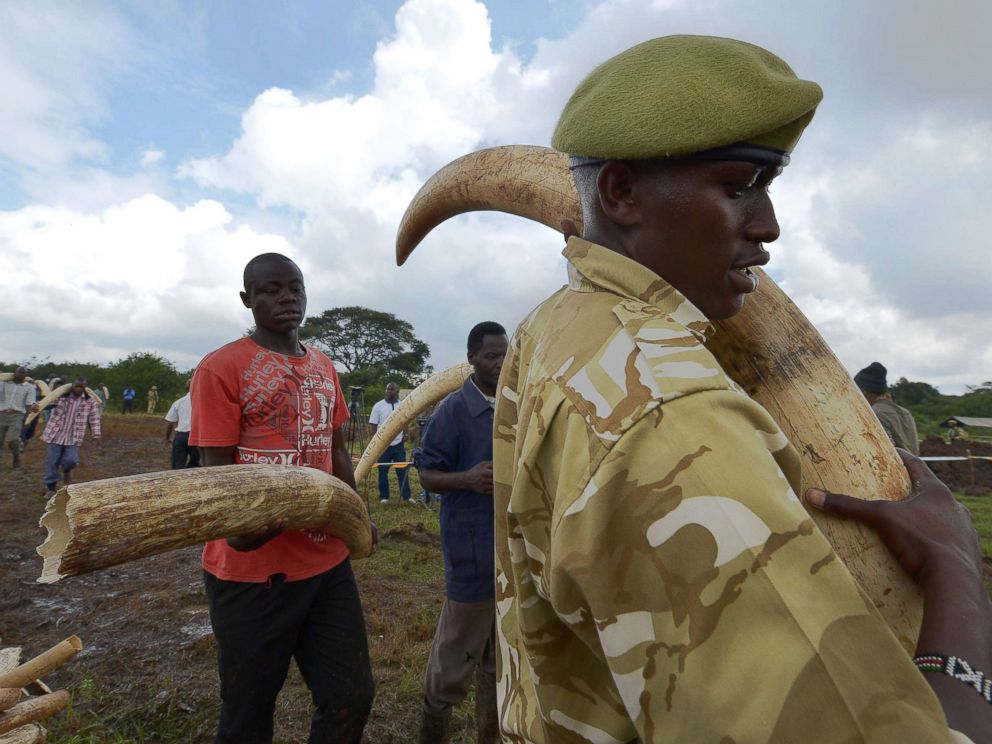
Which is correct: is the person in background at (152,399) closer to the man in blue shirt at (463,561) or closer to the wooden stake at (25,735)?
the man in blue shirt at (463,561)

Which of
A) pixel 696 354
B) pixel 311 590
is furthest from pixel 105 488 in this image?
pixel 696 354

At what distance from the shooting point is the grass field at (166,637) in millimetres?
3455

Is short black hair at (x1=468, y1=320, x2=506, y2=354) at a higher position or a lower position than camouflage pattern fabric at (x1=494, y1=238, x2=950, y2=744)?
higher

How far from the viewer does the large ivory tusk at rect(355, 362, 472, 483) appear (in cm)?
657

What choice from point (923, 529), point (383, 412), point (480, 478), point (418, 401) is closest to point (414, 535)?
point (418, 401)

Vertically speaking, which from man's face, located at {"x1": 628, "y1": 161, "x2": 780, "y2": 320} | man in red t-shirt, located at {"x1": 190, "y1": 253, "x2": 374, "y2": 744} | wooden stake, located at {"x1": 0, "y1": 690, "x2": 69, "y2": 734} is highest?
man's face, located at {"x1": 628, "y1": 161, "x2": 780, "y2": 320}

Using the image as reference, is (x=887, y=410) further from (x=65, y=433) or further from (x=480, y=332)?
(x=65, y=433)

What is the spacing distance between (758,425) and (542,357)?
289mm

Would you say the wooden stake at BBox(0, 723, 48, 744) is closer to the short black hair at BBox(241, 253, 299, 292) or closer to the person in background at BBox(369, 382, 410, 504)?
the short black hair at BBox(241, 253, 299, 292)

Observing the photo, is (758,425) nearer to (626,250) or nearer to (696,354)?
(696,354)

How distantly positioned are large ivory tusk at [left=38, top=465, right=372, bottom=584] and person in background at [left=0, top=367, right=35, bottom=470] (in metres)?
11.5

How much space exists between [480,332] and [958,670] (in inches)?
130

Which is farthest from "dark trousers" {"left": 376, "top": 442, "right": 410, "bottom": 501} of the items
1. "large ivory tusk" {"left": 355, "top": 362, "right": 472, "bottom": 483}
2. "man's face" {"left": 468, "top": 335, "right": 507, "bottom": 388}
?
"man's face" {"left": 468, "top": 335, "right": 507, "bottom": 388}

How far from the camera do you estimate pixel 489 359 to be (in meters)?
3.73
